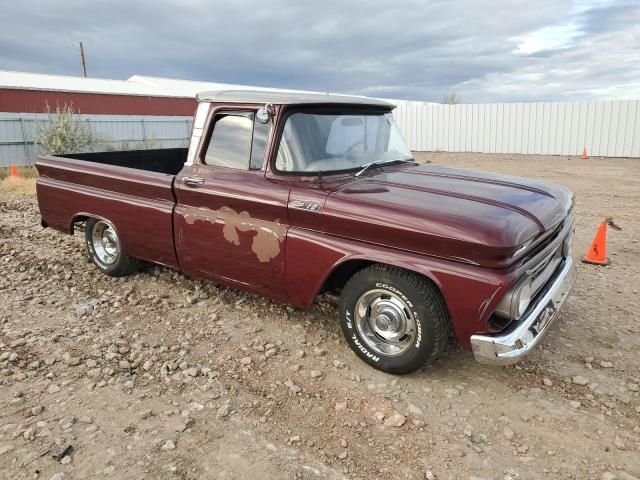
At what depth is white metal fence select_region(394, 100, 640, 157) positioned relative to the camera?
2034 cm

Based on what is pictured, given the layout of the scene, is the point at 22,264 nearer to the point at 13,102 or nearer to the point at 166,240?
the point at 166,240

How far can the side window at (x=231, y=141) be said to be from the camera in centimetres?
395

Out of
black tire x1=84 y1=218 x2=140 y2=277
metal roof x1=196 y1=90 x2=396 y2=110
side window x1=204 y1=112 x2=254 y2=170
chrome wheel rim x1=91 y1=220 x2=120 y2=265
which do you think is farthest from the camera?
chrome wheel rim x1=91 y1=220 x2=120 y2=265

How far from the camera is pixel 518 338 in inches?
114

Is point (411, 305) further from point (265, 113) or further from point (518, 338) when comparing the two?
point (265, 113)

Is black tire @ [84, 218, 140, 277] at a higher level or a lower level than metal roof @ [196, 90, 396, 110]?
lower

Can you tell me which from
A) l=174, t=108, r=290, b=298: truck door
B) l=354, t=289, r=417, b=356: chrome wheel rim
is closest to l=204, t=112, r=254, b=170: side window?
l=174, t=108, r=290, b=298: truck door

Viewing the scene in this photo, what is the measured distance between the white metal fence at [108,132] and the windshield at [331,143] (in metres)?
16.9

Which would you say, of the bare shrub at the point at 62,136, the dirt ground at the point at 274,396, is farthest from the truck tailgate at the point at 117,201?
the bare shrub at the point at 62,136

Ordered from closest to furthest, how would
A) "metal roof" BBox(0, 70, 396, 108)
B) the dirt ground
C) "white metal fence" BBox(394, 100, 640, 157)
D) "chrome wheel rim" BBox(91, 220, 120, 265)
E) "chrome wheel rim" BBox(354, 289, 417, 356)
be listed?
the dirt ground, "chrome wheel rim" BBox(354, 289, 417, 356), "chrome wheel rim" BBox(91, 220, 120, 265), "white metal fence" BBox(394, 100, 640, 157), "metal roof" BBox(0, 70, 396, 108)

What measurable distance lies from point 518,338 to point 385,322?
85cm

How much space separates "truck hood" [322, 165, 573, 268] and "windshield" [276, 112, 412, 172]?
0.98 feet

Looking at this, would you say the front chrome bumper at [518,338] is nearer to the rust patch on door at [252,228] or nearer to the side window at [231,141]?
the rust patch on door at [252,228]

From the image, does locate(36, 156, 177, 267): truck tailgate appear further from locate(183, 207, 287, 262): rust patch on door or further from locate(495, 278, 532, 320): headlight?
locate(495, 278, 532, 320): headlight
